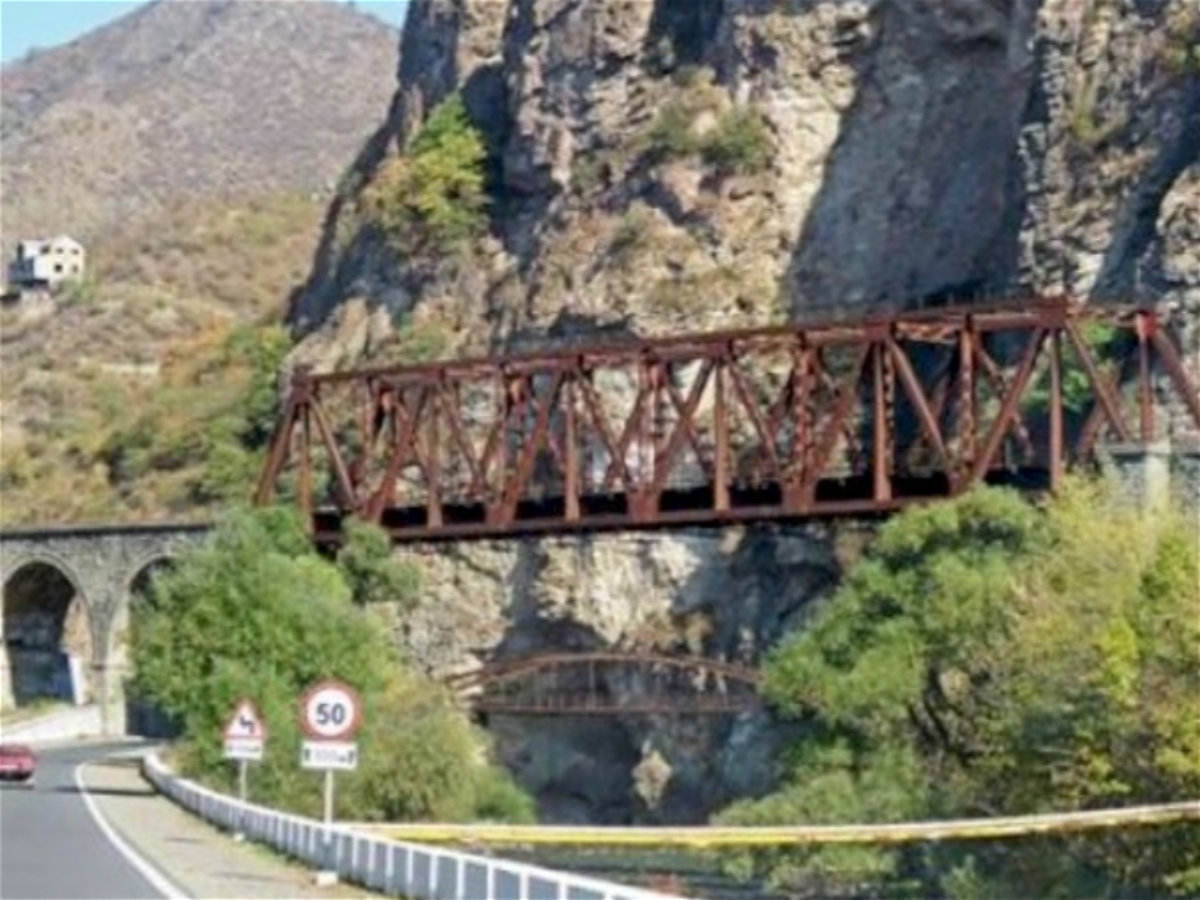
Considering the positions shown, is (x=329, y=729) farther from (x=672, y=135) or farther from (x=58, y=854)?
(x=672, y=135)

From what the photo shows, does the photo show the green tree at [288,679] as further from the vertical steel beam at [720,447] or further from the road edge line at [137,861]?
the vertical steel beam at [720,447]

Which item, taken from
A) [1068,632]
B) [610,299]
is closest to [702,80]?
[610,299]

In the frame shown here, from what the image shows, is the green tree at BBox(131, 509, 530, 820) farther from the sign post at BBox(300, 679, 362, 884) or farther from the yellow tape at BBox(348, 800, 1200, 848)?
the sign post at BBox(300, 679, 362, 884)

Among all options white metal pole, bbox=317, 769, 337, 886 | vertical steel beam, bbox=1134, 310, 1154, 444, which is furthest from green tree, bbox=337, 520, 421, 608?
white metal pole, bbox=317, 769, 337, 886

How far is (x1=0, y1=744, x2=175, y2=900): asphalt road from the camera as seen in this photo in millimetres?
42406

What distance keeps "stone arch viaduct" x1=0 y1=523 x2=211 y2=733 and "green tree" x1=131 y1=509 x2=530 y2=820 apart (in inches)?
1024

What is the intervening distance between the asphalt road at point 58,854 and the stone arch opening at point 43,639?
161 feet

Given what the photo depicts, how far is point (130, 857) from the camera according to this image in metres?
51.0

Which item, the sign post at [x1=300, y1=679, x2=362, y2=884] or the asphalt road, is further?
the sign post at [x1=300, y1=679, x2=362, y2=884]

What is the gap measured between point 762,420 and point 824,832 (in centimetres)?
3123

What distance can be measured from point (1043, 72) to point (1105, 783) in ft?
154

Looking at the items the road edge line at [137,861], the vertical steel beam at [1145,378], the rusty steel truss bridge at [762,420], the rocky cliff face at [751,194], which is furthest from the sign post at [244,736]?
the rocky cliff face at [751,194]

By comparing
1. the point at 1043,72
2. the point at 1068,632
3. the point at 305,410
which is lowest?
the point at 1068,632

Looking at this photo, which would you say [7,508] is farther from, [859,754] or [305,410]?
[859,754]
